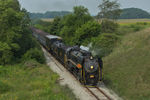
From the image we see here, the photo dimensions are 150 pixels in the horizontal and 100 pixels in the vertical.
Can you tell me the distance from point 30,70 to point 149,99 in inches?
602

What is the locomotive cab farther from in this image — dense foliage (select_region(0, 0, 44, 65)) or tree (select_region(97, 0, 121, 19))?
tree (select_region(97, 0, 121, 19))

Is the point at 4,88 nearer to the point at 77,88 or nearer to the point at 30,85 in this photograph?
the point at 30,85

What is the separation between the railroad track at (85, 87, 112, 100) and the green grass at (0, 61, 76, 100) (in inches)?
79.5

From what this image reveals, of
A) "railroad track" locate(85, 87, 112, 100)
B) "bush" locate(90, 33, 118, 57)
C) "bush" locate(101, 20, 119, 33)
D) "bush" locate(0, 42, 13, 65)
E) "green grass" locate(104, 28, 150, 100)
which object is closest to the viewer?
"railroad track" locate(85, 87, 112, 100)

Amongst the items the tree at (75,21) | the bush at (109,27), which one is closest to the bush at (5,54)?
the tree at (75,21)

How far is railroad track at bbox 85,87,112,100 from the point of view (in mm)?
14102

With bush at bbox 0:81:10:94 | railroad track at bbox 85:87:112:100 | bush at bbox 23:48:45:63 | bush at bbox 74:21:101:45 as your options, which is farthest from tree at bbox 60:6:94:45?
bush at bbox 0:81:10:94

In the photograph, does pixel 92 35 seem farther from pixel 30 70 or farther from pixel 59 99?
pixel 59 99

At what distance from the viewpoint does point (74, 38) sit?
38031mm

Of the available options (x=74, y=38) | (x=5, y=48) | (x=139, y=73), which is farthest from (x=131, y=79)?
(x=74, y=38)

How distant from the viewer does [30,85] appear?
15.9 meters

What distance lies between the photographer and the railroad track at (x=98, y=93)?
1410 centimetres

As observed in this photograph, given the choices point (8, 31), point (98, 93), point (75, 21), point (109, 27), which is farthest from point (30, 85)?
point (109, 27)

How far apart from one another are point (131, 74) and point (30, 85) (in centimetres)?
1098
